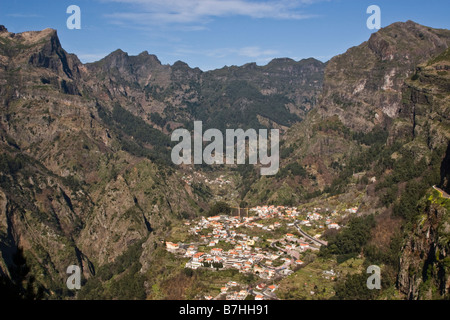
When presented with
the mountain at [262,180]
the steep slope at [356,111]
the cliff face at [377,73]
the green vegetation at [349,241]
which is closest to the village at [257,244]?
the green vegetation at [349,241]

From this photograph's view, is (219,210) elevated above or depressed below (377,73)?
below

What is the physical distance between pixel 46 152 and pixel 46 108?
23.9 metres

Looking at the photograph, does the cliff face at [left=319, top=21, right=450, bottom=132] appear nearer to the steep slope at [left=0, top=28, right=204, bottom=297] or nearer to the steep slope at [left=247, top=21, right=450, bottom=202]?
the steep slope at [left=247, top=21, right=450, bottom=202]

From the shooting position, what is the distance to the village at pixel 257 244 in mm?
67875

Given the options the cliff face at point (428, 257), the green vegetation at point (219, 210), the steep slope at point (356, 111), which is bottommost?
the green vegetation at point (219, 210)

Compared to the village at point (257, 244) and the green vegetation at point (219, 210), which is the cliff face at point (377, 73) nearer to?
the village at point (257, 244)

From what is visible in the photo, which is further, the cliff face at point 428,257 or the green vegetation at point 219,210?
the green vegetation at point 219,210

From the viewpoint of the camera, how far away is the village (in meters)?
67.9

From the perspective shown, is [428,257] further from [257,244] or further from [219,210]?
[219,210]

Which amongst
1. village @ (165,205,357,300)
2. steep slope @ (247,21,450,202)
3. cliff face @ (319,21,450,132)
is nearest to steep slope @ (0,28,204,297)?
village @ (165,205,357,300)

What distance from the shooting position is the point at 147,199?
147m

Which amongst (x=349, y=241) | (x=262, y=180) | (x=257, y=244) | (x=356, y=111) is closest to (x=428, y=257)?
(x=349, y=241)

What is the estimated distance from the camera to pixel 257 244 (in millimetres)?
87062

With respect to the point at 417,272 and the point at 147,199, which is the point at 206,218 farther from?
the point at 417,272
